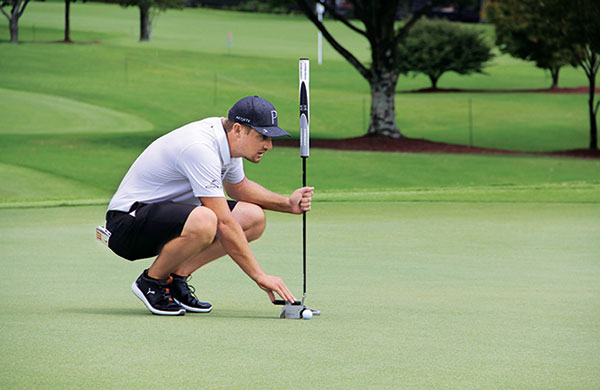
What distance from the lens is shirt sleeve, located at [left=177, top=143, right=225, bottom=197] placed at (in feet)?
15.5

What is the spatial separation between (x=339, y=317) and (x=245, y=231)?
908mm

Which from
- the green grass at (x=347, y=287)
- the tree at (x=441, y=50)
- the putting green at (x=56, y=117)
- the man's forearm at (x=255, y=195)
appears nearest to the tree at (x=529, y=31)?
the green grass at (x=347, y=287)

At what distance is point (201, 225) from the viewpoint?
4.79 meters

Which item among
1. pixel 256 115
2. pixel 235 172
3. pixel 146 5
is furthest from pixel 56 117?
pixel 146 5

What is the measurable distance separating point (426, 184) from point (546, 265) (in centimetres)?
1163

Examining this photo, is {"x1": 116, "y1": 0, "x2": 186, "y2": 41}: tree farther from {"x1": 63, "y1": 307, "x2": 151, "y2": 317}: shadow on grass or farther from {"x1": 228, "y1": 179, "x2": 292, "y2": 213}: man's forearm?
{"x1": 63, "y1": 307, "x2": 151, "y2": 317}: shadow on grass

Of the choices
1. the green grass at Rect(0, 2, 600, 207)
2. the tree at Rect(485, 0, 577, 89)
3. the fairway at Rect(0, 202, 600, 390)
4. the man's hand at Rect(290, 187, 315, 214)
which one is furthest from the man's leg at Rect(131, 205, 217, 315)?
the tree at Rect(485, 0, 577, 89)

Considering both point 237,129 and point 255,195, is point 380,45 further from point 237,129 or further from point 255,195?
point 237,129

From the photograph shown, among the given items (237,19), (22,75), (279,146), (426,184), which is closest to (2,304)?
(426,184)

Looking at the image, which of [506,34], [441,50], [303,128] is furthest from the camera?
[441,50]

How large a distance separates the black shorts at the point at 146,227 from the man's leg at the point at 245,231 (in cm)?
22

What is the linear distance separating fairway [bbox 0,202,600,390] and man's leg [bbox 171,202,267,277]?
269 millimetres

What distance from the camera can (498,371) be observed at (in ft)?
11.8

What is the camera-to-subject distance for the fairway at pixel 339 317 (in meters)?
3.53
